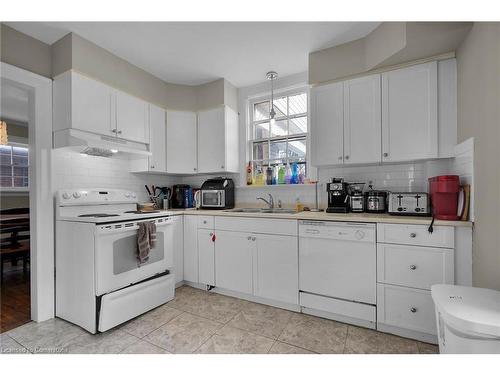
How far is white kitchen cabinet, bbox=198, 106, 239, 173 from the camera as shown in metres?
3.06

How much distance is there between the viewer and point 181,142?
3.19m

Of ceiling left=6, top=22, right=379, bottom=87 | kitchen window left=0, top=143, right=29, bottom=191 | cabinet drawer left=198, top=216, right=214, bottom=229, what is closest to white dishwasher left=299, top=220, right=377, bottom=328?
cabinet drawer left=198, top=216, right=214, bottom=229

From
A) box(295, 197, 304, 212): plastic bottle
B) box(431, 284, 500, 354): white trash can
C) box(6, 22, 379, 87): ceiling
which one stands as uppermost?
box(6, 22, 379, 87): ceiling

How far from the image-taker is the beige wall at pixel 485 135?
53.1 inches

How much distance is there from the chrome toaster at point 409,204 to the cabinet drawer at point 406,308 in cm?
61

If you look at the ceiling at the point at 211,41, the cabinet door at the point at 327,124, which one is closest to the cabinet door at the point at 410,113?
the cabinet door at the point at 327,124

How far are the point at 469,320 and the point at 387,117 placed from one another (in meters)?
1.67

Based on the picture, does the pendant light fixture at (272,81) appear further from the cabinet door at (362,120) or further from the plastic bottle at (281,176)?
the cabinet door at (362,120)

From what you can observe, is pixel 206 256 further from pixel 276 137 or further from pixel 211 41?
pixel 211 41

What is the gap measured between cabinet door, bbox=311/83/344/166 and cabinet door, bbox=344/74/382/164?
57 mm

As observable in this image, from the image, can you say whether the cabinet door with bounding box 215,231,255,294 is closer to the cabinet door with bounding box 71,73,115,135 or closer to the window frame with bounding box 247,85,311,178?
the window frame with bounding box 247,85,311,178

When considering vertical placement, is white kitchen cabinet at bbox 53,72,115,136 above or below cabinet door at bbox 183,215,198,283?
above

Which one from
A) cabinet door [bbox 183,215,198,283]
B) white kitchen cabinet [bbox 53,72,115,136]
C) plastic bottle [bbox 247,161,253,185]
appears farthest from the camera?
plastic bottle [bbox 247,161,253,185]

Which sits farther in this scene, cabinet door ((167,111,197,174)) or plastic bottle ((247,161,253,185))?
plastic bottle ((247,161,253,185))
